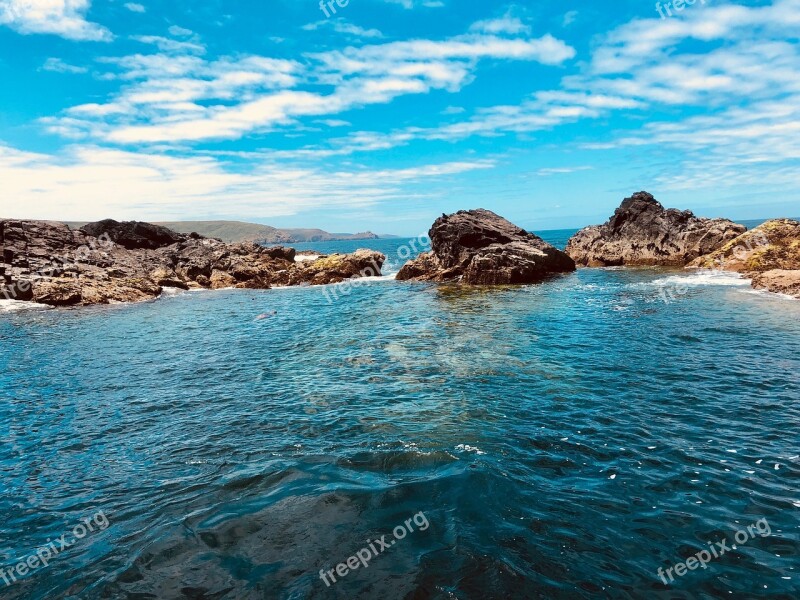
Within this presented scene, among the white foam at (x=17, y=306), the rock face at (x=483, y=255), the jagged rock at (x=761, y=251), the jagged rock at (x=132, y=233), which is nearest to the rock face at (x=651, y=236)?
the jagged rock at (x=761, y=251)

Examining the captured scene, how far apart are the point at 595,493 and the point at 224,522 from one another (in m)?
9.32

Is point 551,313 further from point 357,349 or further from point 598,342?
point 357,349

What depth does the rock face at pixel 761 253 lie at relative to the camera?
168 feet

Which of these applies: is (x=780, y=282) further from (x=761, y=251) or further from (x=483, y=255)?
(x=483, y=255)

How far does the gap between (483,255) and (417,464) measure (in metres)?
50.3

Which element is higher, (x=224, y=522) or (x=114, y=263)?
(x=114, y=263)

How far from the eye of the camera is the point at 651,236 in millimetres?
74375

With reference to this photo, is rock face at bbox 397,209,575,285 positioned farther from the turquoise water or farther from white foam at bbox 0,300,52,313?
white foam at bbox 0,300,52,313

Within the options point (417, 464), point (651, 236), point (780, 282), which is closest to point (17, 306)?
point (417, 464)

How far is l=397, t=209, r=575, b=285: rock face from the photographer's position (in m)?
59.3

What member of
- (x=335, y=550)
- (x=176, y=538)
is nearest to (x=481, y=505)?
(x=335, y=550)

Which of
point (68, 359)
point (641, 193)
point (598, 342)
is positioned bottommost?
point (68, 359)

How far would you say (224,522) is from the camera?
34.9ft

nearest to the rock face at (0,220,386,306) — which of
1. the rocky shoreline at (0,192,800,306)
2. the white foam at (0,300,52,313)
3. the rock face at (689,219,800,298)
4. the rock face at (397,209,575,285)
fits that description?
the rocky shoreline at (0,192,800,306)
